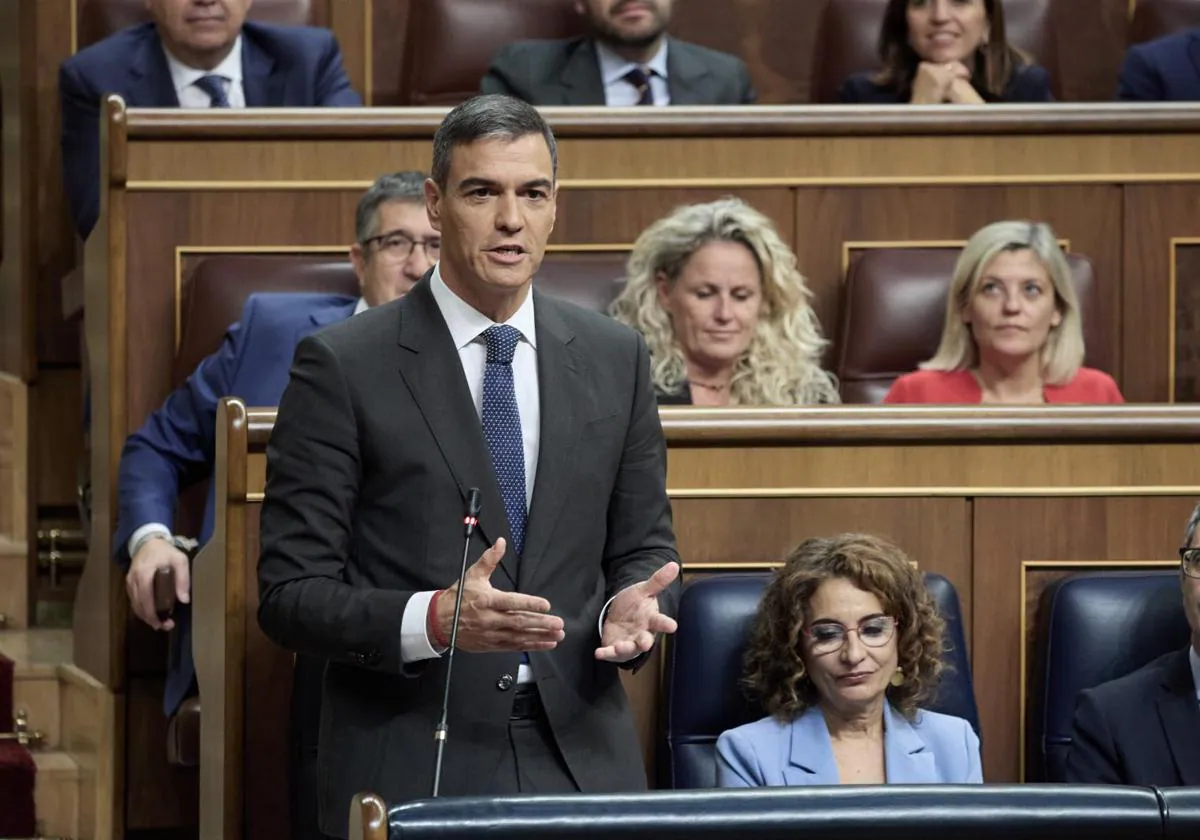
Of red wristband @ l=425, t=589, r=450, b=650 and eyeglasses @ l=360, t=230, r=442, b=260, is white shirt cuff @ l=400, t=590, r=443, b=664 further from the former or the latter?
eyeglasses @ l=360, t=230, r=442, b=260

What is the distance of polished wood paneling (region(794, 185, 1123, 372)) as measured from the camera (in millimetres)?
1918

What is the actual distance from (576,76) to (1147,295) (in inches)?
23.4

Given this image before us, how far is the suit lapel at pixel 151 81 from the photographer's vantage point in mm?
1958

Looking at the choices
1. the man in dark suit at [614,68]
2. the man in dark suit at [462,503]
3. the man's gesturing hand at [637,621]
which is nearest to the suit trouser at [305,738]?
the man in dark suit at [462,503]

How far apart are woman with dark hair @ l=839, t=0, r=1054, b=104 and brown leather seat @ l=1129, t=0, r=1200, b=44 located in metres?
0.32

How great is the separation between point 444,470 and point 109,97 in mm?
799

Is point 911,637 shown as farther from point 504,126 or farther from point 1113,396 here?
point 1113,396

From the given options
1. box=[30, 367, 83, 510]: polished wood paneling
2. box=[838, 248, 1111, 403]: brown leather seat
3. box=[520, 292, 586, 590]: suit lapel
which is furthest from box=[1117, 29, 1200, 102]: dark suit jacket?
box=[520, 292, 586, 590]: suit lapel

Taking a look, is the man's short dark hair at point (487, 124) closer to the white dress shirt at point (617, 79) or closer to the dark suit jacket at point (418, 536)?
the dark suit jacket at point (418, 536)

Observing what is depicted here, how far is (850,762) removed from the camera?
1.27m

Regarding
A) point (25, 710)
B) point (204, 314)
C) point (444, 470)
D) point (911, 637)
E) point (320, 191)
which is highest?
point (320, 191)

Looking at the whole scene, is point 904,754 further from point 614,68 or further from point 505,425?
point 614,68

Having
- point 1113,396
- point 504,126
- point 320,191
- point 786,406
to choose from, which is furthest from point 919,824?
point 320,191

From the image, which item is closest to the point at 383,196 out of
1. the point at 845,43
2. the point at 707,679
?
the point at 707,679
